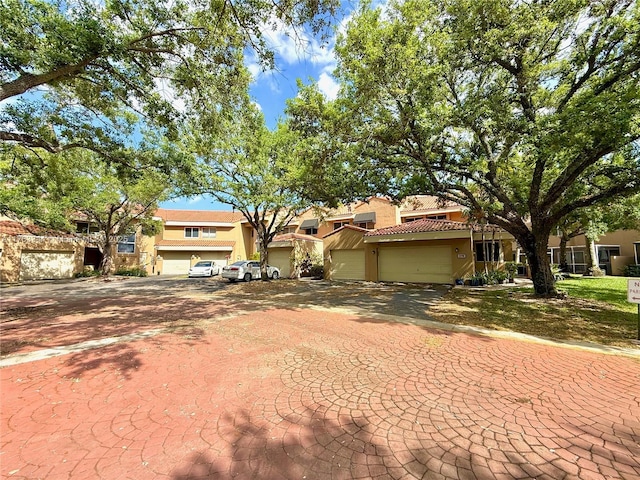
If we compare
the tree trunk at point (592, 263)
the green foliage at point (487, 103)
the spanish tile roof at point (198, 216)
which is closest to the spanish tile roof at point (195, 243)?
the spanish tile roof at point (198, 216)

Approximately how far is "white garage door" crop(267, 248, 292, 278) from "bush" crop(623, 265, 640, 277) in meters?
25.5

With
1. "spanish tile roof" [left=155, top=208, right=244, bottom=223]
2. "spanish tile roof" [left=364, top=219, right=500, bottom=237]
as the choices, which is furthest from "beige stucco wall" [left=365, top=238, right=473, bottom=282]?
"spanish tile roof" [left=155, top=208, right=244, bottom=223]

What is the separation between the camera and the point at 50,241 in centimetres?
2220

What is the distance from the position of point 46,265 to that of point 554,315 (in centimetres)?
3167

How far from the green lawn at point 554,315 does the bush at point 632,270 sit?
527 inches

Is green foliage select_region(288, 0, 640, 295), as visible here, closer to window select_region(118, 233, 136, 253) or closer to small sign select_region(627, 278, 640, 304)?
small sign select_region(627, 278, 640, 304)

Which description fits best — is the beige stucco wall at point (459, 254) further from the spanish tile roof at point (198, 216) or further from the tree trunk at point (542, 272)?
the spanish tile roof at point (198, 216)

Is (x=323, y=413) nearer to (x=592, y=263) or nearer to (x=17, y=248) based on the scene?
(x=592, y=263)

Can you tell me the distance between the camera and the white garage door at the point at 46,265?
21.1 metres

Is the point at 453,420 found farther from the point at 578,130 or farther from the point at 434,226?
the point at 434,226

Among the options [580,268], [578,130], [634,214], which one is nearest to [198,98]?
[578,130]

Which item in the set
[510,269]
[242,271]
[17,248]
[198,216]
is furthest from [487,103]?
[198,216]

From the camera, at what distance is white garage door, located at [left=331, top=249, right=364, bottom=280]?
65.1 feet

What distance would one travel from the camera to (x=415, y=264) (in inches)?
698
